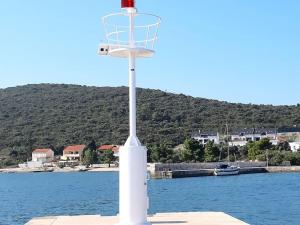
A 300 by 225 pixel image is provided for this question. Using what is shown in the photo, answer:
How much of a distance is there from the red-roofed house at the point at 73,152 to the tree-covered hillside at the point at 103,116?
9.03 meters

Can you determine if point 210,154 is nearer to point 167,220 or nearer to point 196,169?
point 196,169

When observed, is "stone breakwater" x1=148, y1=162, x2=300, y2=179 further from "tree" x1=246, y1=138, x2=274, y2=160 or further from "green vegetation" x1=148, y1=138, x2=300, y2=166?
"tree" x1=246, y1=138, x2=274, y2=160

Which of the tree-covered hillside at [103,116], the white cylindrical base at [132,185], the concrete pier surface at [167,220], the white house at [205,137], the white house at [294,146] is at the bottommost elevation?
the concrete pier surface at [167,220]

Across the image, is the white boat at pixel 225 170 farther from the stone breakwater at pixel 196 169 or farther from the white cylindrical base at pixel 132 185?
the white cylindrical base at pixel 132 185

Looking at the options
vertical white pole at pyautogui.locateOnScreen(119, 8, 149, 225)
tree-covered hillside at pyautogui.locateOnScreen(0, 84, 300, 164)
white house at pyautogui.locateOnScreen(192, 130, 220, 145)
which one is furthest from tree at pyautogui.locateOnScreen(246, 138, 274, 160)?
vertical white pole at pyautogui.locateOnScreen(119, 8, 149, 225)

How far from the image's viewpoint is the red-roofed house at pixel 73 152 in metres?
128

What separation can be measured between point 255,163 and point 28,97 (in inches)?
3532

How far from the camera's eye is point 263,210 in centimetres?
3369

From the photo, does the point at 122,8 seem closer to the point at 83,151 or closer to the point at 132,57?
the point at 132,57

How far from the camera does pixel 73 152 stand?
12838 cm

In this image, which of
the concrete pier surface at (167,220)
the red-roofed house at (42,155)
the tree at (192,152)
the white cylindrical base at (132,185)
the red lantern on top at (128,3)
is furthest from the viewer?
the red-roofed house at (42,155)

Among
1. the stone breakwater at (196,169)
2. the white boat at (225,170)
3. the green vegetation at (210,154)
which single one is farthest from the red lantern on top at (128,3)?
the green vegetation at (210,154)

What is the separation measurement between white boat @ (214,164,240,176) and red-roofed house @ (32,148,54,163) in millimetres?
49826

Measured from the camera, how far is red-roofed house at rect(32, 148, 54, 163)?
127 m
